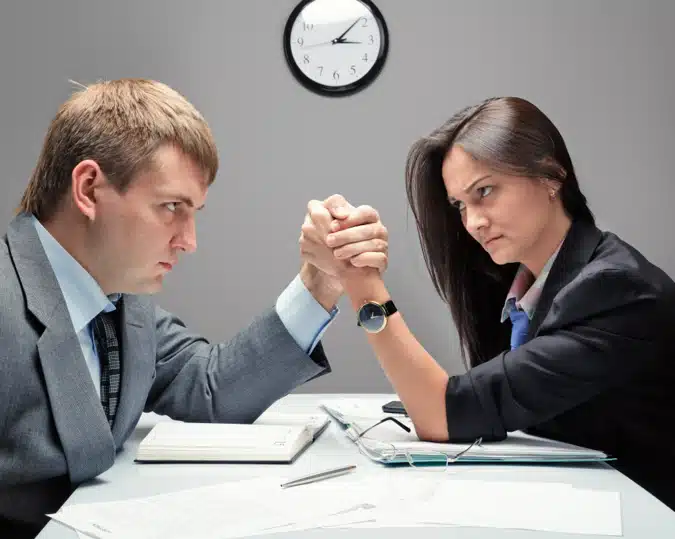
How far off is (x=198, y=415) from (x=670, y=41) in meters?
2.68

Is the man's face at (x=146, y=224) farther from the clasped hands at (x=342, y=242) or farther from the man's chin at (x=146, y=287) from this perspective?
the clasped hands at (x=342, y=242)

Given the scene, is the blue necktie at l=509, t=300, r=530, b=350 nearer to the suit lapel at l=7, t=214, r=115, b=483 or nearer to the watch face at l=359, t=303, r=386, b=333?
the watch face at l=359, t=303, r=386, b=333

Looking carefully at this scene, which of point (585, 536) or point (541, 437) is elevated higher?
point (585, 536)

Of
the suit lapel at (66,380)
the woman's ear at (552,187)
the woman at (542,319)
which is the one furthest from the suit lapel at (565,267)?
the suit lapel at (66,380)

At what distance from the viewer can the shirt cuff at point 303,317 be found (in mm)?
1561

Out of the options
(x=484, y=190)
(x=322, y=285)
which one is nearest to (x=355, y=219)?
(x=322, y=285)

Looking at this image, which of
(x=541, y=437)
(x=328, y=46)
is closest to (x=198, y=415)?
(x=541, y=437)

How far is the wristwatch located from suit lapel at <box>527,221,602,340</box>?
0.93 feet

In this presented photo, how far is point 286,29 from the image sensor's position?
3303 millimetres

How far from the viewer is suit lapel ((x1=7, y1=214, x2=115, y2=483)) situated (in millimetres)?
1162

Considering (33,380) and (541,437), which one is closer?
(33,380)

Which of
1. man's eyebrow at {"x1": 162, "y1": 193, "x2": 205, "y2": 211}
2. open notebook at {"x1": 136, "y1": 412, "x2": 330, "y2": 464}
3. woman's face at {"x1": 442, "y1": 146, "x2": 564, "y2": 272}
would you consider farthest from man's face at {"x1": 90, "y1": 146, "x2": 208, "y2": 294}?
woman's face at {"x1": 442, "y1": 146, "x2": 564, "y2": 272}

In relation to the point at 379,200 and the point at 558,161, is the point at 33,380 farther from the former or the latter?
the point at 379,200

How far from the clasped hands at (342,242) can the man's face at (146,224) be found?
318mm
